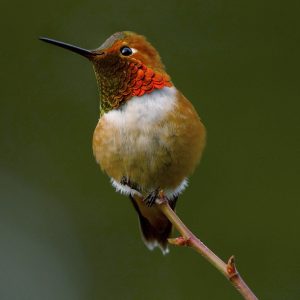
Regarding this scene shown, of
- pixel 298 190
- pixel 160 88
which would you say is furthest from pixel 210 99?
pixel 160 88

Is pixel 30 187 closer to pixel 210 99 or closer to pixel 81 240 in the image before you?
pixel 81 240

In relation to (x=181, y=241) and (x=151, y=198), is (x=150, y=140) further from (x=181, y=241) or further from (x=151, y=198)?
(x=181, y=241)

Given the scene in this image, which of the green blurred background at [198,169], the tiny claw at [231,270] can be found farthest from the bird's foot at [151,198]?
the green blurred background at [198,169]

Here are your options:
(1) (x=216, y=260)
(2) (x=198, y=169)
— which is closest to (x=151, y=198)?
(1) (x=216, y=260)

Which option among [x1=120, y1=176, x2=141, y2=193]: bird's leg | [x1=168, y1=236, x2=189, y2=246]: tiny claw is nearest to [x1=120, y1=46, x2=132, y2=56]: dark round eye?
[x1=120, y1=176, x2=141, y2=193]: bird's leg

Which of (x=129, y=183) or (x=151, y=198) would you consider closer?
(x=151, y=198)

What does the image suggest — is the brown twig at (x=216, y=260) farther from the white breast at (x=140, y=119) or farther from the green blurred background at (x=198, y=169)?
the green blurred background at (x=198, y=169)

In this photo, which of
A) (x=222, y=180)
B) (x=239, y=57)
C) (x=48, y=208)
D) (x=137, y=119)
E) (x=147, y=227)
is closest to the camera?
(x=137, y=119)
